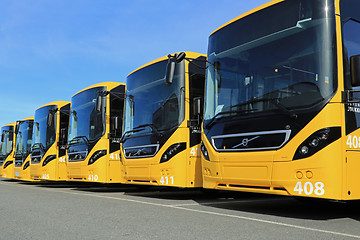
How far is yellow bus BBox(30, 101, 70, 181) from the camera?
14.3 metres

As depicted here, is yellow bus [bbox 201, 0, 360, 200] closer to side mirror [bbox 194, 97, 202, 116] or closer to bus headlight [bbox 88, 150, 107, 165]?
side mirror [bbox 194, 97, 202, 116]

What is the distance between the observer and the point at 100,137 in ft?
38.2

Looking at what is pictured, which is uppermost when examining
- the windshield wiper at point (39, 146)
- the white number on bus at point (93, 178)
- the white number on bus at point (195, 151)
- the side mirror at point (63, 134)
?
the side mirror at point (63, 134)

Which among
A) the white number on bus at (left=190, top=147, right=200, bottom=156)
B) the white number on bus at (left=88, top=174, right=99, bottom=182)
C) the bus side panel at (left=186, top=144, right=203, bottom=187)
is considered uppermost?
the white number on bus at (left=190, top=147, right=200, bottom=156)

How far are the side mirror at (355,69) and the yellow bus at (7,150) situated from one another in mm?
17323

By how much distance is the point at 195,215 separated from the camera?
6457 millimetres

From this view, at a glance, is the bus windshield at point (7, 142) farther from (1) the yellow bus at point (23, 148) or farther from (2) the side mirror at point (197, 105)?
(2) the side mirror at point (197, 105)

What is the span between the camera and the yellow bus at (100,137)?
11469 mm

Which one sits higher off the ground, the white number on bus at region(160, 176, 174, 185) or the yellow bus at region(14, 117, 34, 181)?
the yellow bus at region(14, 117, 34, 181)

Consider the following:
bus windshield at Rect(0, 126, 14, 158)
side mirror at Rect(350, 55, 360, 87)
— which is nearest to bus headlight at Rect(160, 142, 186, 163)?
side mirror at Rect(350, 55, 360, 87)

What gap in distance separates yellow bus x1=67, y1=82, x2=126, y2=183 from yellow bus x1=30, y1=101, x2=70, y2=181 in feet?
5.68

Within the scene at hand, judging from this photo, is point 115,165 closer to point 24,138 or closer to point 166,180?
point 166,180

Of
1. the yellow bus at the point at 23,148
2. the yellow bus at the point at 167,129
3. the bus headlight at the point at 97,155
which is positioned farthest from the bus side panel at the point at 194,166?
the yellow bus at the point at 23,148

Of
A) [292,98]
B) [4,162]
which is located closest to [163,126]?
[292,98]
